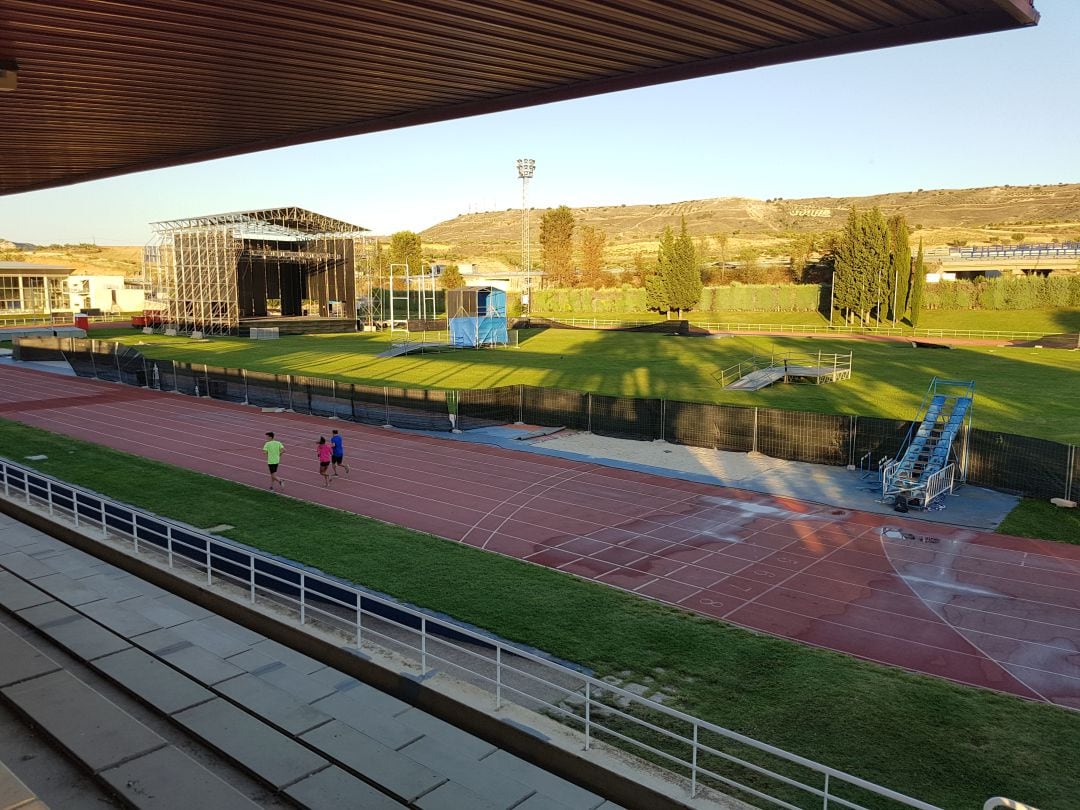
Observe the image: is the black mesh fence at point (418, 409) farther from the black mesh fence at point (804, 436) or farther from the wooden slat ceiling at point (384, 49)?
the wooden slat ceiling at point (384, 49)

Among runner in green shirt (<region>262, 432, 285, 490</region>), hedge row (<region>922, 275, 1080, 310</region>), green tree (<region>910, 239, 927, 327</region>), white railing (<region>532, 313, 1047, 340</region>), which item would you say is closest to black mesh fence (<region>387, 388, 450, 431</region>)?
runner in green shirt (<region>262, 432, 285, 490</region>)

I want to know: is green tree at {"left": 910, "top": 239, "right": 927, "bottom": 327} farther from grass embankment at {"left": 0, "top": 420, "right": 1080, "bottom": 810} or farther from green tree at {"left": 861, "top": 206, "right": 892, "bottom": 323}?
grass embankment at {"left": 0, "top": 420, "right": 1080, "bottom": 810}

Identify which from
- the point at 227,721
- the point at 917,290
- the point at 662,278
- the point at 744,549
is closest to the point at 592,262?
the point at 662,278

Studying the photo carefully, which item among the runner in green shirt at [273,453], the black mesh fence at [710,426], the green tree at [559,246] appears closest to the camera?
the runner in green shirt at [273,453]

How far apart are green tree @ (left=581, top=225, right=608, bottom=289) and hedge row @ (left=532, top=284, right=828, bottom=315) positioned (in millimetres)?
16001

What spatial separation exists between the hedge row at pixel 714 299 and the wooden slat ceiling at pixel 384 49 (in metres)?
86.4

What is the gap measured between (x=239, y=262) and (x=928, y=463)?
67.2 meters

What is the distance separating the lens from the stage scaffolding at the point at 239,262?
72250 mm

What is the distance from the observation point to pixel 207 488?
21984mm

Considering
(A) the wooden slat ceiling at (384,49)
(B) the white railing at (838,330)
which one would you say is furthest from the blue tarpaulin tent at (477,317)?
(A) the wooden slat ceiling at (384,49)

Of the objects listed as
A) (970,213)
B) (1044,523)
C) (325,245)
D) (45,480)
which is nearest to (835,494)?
(1044,523)

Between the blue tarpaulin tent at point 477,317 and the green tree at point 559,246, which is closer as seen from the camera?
the blue tarpaulin tent at point 477,317

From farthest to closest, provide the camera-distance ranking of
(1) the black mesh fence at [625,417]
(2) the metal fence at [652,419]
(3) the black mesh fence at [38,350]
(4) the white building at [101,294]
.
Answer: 1. (4) the white building at [101,294]
2. (3) the black mesh fence at [38,350]
3. (1) the black mesh fence at [625,417]
4. (2) the metal fence at [652,419]

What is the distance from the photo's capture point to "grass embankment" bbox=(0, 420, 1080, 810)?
8.99 metres
